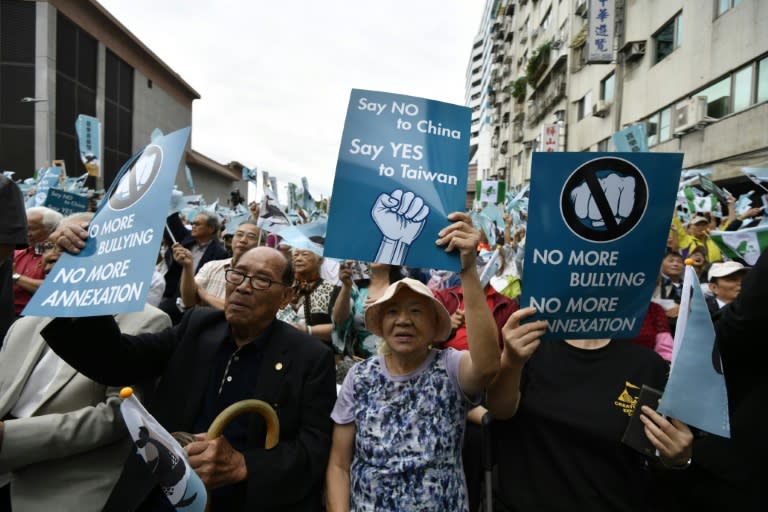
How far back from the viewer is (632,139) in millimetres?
6121

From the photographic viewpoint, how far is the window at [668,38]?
16219 mm

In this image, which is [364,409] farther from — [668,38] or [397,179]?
[668,38]

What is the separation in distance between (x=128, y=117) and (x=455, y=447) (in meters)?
38.0

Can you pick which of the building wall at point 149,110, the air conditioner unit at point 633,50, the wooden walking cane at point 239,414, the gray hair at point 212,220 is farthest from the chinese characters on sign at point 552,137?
the wooden walking cane at point 239,414

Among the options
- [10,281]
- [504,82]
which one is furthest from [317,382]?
[504,82]

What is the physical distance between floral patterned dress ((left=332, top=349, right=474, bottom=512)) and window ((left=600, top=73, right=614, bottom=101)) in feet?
77.1

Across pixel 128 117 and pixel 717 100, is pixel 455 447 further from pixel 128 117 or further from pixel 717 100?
pixel 128 117

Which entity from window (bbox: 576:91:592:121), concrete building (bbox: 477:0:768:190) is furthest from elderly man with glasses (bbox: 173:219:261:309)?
window (bbox: 576:91:592:121)

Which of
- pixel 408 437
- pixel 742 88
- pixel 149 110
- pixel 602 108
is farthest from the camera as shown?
pixel 149 110

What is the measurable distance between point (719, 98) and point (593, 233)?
15.1m

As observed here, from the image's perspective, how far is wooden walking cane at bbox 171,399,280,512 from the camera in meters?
1.88

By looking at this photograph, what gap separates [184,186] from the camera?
37.6m

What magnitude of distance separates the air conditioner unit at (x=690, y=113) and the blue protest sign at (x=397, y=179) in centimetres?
1517

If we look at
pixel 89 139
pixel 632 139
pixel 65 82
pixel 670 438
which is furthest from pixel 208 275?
pixel 65 82
